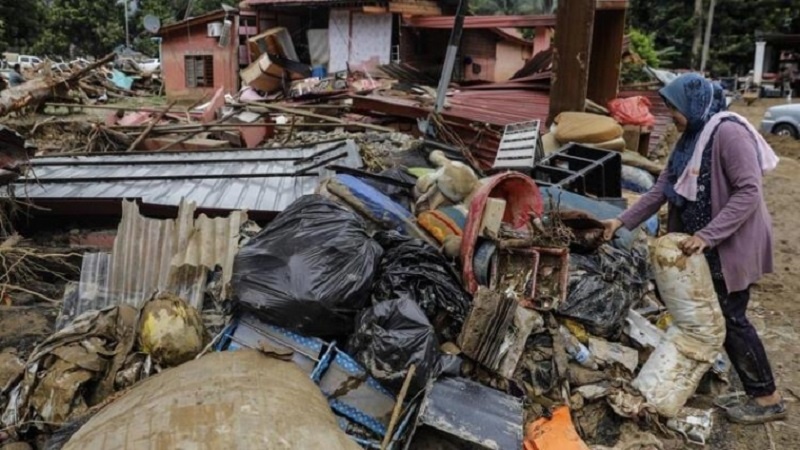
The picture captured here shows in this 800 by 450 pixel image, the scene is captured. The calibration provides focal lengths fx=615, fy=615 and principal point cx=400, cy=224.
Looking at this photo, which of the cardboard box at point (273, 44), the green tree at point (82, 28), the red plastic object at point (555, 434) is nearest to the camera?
the red plastic object at point (555, 434)

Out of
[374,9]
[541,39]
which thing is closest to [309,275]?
[374,9]

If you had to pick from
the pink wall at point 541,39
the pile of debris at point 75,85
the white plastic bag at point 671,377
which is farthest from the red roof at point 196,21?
the white plastic bag at point 671,377

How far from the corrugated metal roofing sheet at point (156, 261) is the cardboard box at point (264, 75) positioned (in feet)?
42.5

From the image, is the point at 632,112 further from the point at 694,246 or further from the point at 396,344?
the point at 396,344

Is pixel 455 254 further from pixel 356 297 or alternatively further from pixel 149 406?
pixel 149 406

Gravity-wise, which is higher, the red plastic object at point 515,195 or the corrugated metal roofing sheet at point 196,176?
the red plastic object at point 515,195

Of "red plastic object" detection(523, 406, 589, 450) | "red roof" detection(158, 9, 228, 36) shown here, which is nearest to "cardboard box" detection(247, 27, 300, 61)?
"red roof" detection(158, 9, 228, 36)

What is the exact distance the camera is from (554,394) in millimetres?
3074

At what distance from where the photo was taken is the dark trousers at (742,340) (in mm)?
3039

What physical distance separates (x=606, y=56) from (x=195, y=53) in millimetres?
14818

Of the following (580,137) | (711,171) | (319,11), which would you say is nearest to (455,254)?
(711,171)

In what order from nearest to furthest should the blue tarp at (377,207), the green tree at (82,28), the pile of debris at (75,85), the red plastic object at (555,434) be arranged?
the red plastic object at (555,434) → the blue tarp at (377,207) → the pile of debris at (75,85) → the green tree at (82,28)

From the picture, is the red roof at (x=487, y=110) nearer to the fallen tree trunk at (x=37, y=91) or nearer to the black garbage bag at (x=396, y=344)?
the black garbage bag at (x=396, y=344)

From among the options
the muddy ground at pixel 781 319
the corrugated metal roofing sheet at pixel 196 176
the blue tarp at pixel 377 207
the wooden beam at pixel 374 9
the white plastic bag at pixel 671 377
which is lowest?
the muddy ground at pixel 781 319
